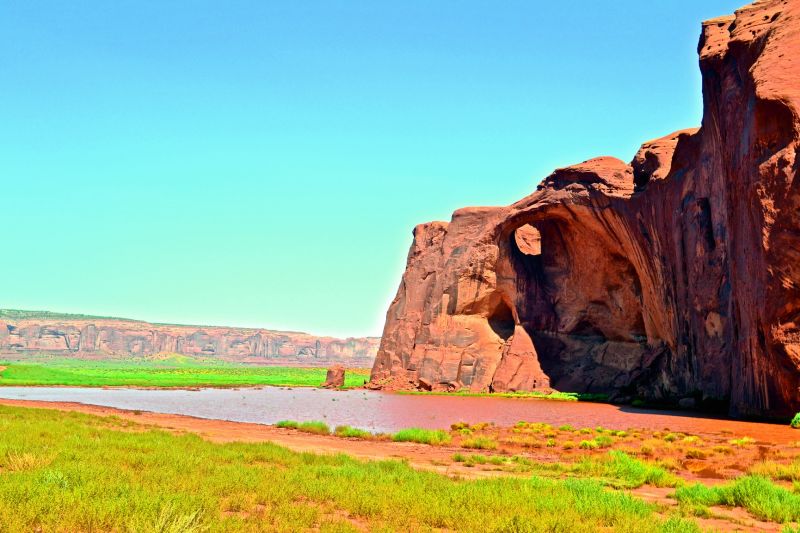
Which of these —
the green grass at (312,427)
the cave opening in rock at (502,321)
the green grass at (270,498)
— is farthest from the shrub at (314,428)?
the cave opening in rock at (502,321)

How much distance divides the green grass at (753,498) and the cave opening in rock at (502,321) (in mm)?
53853

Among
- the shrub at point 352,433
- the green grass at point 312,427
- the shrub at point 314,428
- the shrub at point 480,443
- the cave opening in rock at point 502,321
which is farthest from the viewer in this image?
the cave opening in rock at point 502,321

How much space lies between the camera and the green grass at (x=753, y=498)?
1085 centimetres

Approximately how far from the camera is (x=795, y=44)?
1177 inches

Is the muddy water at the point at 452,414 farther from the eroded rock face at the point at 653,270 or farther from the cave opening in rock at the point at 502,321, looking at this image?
the cave opening in rock at the point at 502,321

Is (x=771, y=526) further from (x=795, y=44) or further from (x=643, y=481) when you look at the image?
(x=795, y=44)

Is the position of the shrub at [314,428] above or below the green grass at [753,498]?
below

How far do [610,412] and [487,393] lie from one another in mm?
19426

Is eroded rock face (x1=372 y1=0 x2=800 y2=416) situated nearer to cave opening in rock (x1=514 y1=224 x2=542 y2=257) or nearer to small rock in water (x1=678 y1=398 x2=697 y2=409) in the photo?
cave opening in rock (x1=514 y1=224 x2=542 y2=257)

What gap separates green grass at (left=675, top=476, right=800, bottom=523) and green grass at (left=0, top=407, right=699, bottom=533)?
59.3 inches

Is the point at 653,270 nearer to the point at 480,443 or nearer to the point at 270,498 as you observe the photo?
the point at 480,443

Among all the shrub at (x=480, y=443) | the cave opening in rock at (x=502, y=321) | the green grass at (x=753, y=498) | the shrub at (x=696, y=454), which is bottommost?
the shrub at (x=480, y=443)

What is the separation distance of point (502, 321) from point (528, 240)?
10797 mm

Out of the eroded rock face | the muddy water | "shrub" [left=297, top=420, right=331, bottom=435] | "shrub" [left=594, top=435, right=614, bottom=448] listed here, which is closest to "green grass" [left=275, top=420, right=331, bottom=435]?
"shrub" [left=297, top=420, right=331, bottom=435]
